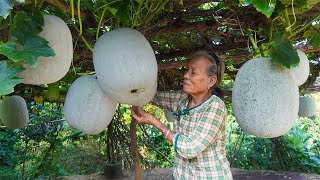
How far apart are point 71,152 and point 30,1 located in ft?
17.8

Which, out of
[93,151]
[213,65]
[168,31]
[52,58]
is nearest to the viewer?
[52,58]

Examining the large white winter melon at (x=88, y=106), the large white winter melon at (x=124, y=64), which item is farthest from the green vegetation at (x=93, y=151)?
the large white winter melon at (x=124, y=64)

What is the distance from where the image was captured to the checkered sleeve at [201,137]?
1.65 m

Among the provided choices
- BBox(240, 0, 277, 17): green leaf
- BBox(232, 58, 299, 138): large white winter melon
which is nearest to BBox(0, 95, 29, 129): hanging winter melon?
BBox(232, 58, 299, 138): large white winter melon

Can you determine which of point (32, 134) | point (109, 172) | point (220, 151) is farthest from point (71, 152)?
Answer: point (220, 151)

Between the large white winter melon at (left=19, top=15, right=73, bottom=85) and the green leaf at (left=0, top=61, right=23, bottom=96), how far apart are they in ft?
0.37

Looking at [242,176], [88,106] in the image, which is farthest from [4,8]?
[242,176]

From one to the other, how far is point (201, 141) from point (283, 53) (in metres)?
0.61

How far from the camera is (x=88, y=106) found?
1274 millimetres

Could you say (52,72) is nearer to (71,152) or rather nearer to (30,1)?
(30,1)

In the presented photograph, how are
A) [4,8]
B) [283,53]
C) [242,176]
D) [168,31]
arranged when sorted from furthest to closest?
[242,176], [168,31], [283,53], [4,8]

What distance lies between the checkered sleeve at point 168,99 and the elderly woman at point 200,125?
0.48 feet

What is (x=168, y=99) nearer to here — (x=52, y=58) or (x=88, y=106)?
(x=88, y=106)

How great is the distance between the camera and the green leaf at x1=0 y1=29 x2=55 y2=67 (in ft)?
3.16
